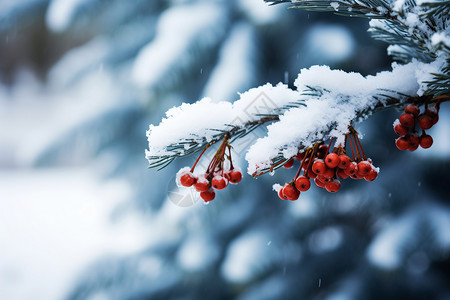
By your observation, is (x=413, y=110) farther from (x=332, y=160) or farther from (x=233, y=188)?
(x=233, y=188)

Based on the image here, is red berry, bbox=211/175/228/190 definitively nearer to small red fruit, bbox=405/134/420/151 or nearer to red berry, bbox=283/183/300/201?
red berry, bbox=283/183/300/201

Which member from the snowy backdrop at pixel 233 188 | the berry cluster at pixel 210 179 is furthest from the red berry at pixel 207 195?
the snowy backdrop at pixel 233 188

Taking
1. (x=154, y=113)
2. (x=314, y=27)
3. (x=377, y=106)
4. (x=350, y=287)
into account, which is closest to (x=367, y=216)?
(x=350, y=287)

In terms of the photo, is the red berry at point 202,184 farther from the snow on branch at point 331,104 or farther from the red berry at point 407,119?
the red berry at point 407,119

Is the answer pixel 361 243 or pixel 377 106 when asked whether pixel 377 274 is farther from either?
pixel 377 106

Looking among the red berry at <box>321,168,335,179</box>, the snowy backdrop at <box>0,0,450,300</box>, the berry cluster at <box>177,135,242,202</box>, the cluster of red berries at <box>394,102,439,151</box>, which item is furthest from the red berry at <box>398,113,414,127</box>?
the snowy backdrop at <box>0,0,450,300</box>

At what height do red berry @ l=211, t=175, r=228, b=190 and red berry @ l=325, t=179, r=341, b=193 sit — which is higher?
red berry @ l=211, t=175, r=228, b=190
